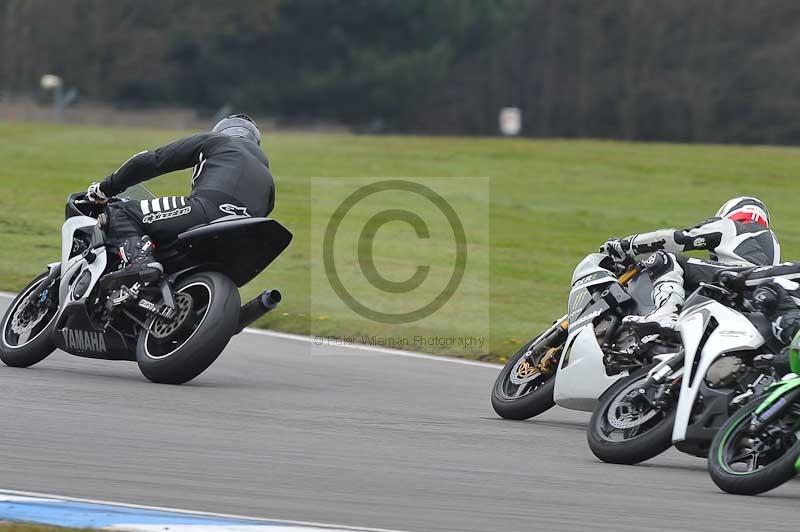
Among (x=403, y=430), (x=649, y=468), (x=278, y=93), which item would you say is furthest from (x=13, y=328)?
(x=278, y=93)

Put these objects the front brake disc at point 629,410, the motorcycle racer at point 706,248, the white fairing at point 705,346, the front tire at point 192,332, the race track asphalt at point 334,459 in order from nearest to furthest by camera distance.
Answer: the race track asphalt at point 334,459 < the white fairing at point 705,346 < the front brake disc at point 629,410 < the motorcycle racer at point 706,248 < the front tire at point 192,332

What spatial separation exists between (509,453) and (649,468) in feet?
2.26

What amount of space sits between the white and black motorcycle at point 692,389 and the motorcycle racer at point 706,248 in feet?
2.20

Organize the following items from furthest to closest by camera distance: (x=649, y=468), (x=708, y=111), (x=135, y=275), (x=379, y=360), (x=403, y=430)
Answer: (x=708, y=111) → (x=379, y=360) → (x=135, y=275) → (x=403, y=430) → (x=649, y=468)

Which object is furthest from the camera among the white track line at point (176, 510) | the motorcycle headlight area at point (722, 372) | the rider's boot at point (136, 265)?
the rider's boot at point (136, 265)

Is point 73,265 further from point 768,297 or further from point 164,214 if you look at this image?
point 768,297

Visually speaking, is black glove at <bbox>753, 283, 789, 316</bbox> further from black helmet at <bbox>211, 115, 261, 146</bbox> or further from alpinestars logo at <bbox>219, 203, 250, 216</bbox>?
black helmet at <bbox>211, 115, 261, 146</bbox>

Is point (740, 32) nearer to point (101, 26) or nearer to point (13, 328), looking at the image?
point (101, 26)

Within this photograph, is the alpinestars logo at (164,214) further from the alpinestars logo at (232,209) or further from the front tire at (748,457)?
the front tire at (748,457)

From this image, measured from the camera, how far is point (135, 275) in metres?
8.84

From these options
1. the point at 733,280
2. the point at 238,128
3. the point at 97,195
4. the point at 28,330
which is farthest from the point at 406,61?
the point at 733,280

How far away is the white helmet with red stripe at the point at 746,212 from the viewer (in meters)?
8.44

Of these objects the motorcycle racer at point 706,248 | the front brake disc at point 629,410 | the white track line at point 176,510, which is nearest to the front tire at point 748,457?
the front brake disc at point 629,410

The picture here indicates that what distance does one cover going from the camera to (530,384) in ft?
28.8
